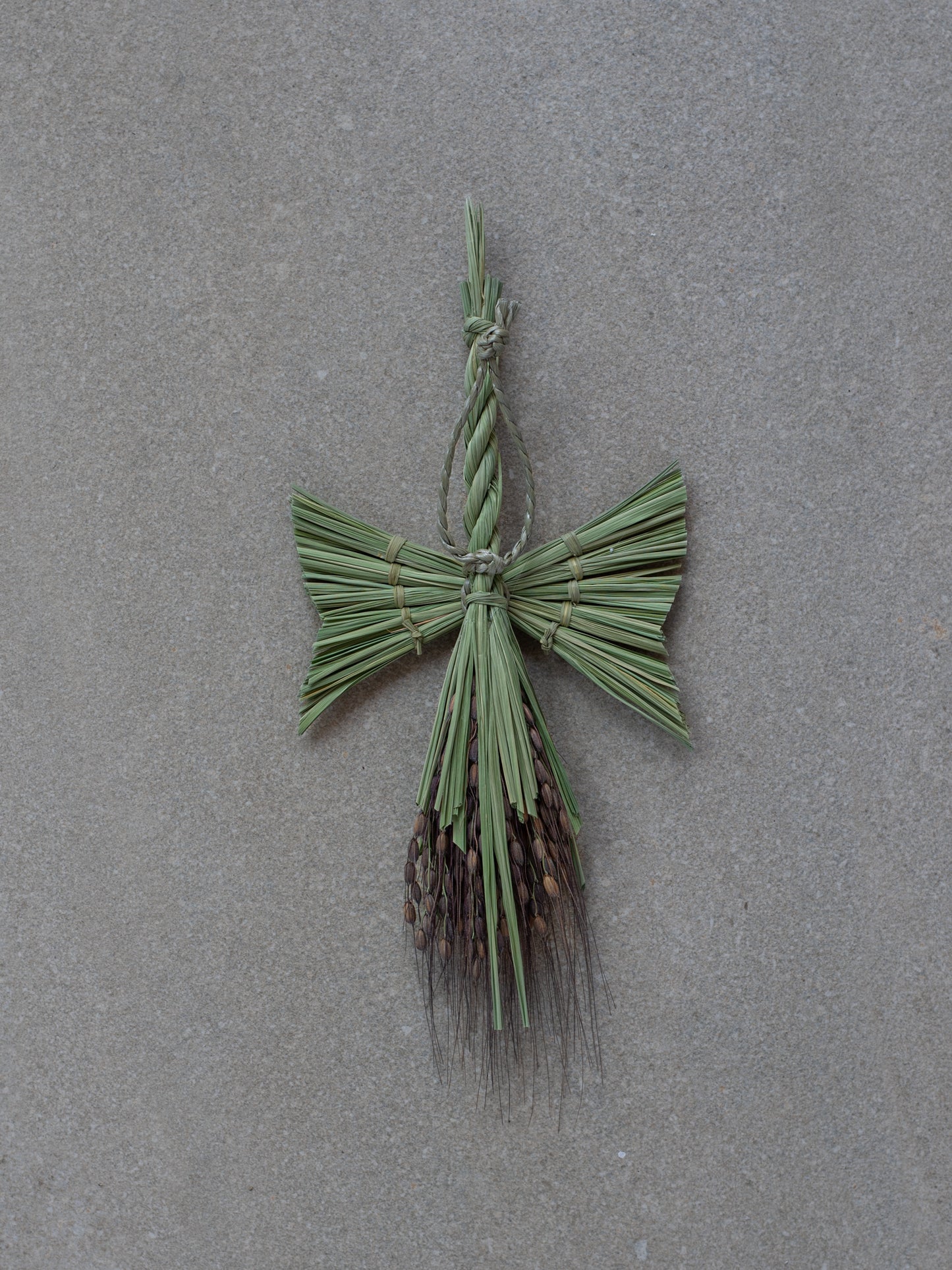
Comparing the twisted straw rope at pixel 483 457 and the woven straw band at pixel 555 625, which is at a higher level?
the twisted straw rope at pixel 483 457

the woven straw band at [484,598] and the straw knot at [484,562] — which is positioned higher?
the straw knot at [484,562]

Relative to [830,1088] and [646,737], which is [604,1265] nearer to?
[830,1088]

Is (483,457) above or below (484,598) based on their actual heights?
above

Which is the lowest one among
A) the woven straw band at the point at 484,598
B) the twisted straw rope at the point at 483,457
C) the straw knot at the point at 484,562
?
the woven straw band at the point at 484,598

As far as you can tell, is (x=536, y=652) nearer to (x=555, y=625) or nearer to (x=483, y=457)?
(x=555, y=625)

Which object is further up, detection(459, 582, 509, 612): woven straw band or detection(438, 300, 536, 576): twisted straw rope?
detection(438, 300, 536, 576): twisted straw rope

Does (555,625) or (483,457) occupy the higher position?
(483,457)

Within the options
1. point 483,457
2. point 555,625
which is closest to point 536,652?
point 555,625

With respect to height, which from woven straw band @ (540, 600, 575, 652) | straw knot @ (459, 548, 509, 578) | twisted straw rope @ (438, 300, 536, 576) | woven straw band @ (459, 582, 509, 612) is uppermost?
twisted straw rope @ (438, 300, 536, 576)

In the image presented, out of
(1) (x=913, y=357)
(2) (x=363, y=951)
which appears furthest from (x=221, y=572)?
(1) (x=913, y=357)
